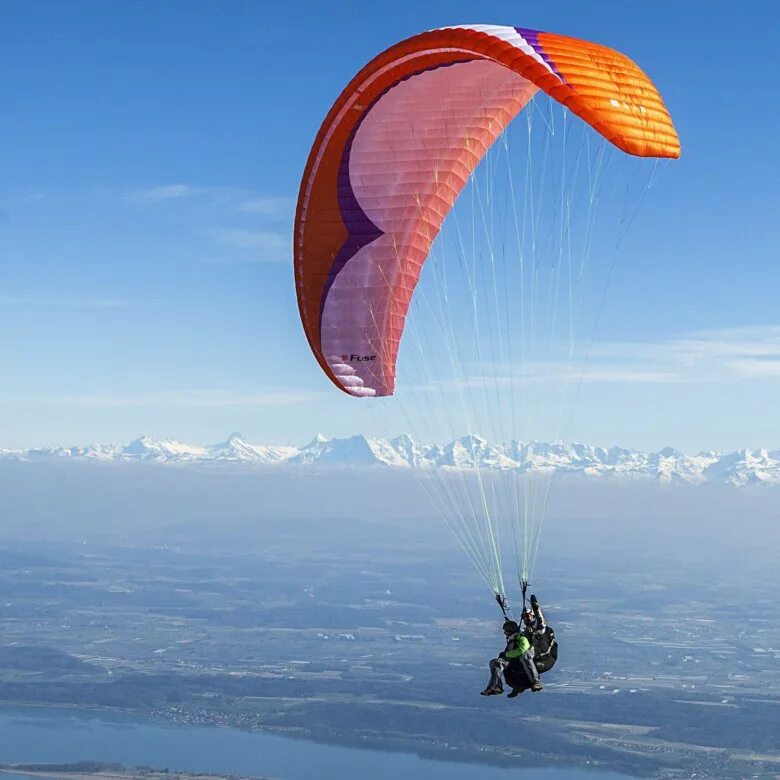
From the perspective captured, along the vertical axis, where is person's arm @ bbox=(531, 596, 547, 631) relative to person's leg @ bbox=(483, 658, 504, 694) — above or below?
above

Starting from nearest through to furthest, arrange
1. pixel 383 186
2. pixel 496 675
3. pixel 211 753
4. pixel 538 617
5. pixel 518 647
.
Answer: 1. pixel 496 675
2. pixel 518 647
3. pixel 538 617
4. pixel 383 186
5. pixel 211 753

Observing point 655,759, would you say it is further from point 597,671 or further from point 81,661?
point 81,661

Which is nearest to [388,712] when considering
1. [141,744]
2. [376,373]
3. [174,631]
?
[141,744]

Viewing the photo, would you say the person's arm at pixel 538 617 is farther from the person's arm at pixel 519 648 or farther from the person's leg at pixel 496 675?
the person's leg at pixel 496 675

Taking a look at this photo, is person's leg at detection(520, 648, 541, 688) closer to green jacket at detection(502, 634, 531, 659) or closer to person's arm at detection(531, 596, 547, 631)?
green jacket at detection(502, 634, 531, 659)

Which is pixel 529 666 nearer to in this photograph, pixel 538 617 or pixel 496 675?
pixel 496 675

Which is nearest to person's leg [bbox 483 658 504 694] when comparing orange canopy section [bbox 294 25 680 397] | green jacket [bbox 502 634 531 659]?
green jacket [bbox 502 634 531 659]

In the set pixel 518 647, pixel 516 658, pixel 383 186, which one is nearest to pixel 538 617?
pixel 518 647
